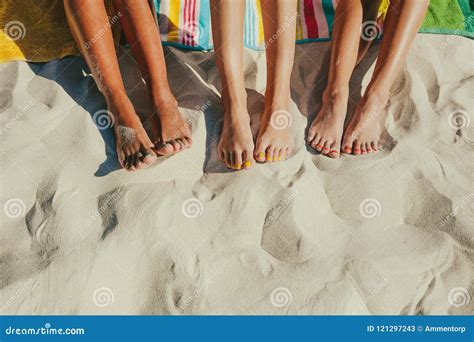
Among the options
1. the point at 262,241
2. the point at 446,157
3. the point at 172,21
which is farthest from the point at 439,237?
the point at 172,21

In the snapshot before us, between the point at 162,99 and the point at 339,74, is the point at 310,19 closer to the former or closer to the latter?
the point at 339,74

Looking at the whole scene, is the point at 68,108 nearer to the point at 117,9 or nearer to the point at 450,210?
the point at 117,9

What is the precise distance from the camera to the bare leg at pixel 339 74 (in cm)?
216

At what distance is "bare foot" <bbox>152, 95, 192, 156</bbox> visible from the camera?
206cm

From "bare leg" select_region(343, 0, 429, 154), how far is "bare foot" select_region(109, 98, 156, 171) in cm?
78

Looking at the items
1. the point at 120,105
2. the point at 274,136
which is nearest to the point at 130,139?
the point at 120,105

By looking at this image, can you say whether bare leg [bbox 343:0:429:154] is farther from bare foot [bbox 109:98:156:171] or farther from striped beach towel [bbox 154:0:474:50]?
bare foot [bbox 109:98:156:171]

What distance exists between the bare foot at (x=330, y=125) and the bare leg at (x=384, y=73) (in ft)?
0.15

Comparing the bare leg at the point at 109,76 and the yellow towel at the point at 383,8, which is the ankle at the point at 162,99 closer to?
the bare leg at the point at 109,76

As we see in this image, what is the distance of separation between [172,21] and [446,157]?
1.30 meters

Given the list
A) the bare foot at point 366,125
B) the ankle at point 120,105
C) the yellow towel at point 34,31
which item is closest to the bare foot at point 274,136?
the bare foot at point 366,125

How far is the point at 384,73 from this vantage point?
2195 mm

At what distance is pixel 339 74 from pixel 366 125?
0.24 meters

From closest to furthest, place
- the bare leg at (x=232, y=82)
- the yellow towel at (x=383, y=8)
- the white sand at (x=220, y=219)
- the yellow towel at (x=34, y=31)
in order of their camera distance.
A: 1. the white sand at (x=220, y=219)
2. the bare leg at (x=232, y=82)
3. the yellow towel at (x=34, y=31)
4. the yellow towel at (x=383, y=8)
